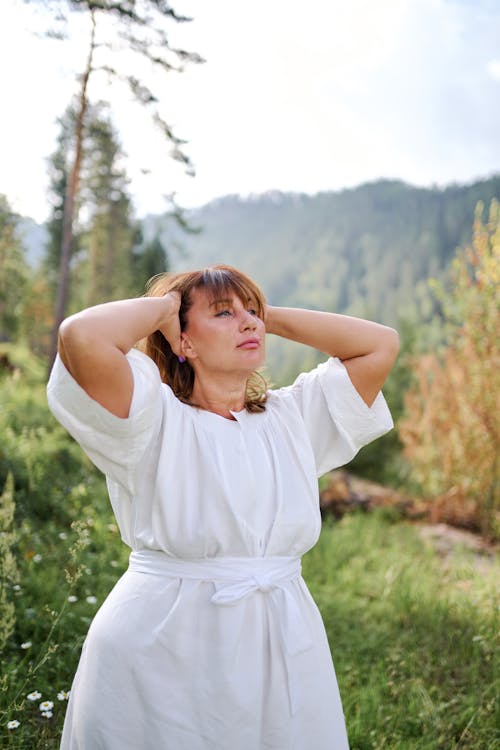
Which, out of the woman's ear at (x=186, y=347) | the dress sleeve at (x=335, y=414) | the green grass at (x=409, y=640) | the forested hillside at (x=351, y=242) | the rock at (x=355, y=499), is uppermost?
the forested hillside at (x=351, y=242)

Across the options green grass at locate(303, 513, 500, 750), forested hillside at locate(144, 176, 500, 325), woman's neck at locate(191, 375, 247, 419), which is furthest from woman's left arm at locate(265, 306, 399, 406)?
forested hillside at locate(144, 176, 500, 325)

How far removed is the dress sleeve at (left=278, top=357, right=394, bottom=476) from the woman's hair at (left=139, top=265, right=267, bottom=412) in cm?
13

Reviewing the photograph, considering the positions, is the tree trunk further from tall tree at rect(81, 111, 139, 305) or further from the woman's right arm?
tall tree at rect(81, 111, 139, 305)

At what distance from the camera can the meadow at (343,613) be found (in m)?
2.87

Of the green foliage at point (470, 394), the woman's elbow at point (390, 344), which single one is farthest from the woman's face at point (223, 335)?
the green foliage at point (470, 394)

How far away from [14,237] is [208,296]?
2377 cm

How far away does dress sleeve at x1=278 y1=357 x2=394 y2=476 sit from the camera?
198 centimetres

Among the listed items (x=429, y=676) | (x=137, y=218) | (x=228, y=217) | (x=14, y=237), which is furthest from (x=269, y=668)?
(x=228, y=217)

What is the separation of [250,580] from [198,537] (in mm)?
186

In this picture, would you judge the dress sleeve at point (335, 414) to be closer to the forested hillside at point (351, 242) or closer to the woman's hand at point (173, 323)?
the woman's hand at point (173, 323)

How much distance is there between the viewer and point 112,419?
5.02 ft

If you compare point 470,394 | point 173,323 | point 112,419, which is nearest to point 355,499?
point 470,394

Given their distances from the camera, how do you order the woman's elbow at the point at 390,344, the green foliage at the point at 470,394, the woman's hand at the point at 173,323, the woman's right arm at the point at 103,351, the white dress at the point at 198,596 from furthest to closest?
the green foliage at the point at 470,394
the woman's elbow at the point at 390,344
the woman's hand at the point at 173,323
the white dress at the point at 198,596
the woman's right arm at the point at 103,351

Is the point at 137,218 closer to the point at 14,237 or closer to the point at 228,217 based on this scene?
the point at 14,237
